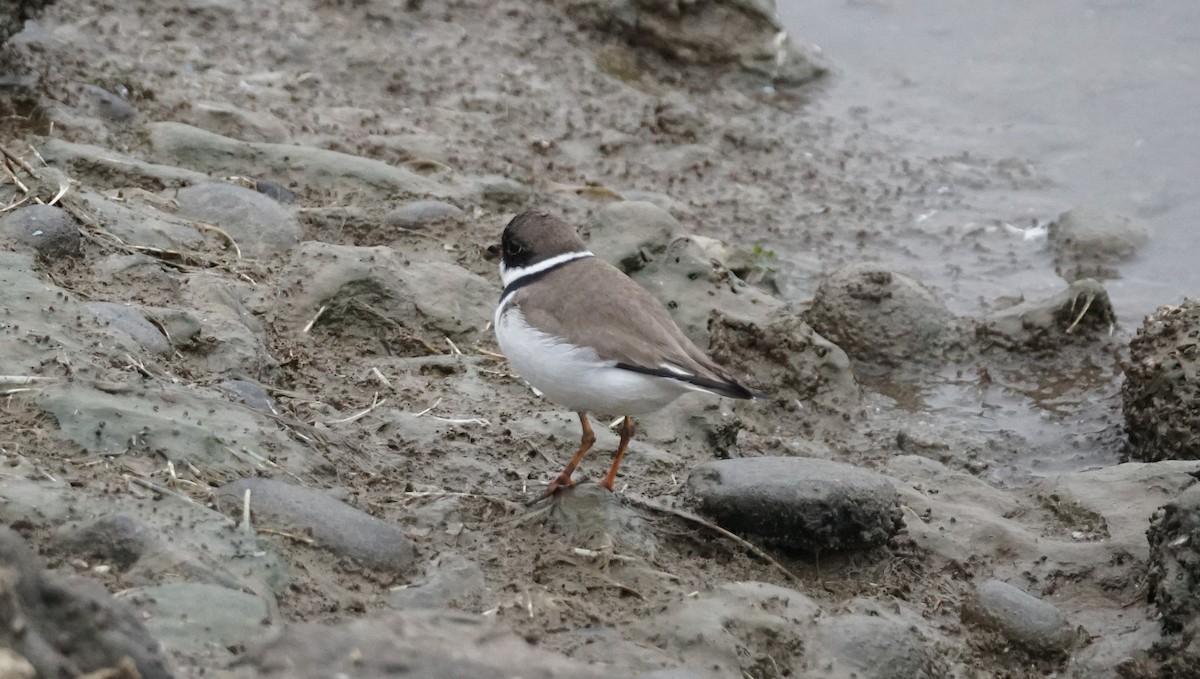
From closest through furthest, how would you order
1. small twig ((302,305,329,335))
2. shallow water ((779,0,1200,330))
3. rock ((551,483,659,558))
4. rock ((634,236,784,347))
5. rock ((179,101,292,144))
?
rock ((551,483,659,558)) → small twig ((302,305,329,335)) → rock ((634,236,784,347)) → rock ((179,101,292,144)) → shallow water ((779,0,1200,330))

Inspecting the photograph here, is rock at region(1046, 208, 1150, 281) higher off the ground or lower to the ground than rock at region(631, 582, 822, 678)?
higher

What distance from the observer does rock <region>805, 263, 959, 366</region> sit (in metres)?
8.40

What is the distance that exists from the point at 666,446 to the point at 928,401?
2375mm

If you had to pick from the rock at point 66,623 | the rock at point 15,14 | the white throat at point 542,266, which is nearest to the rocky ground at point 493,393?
the rock at point 66,623

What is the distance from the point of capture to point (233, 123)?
893cm

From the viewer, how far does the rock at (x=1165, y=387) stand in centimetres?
698

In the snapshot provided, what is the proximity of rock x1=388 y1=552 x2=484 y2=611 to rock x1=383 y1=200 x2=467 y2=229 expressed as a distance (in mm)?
Answer: 3562

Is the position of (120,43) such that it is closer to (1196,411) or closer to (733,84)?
(733,84)

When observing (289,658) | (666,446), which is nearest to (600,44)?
(666,446)

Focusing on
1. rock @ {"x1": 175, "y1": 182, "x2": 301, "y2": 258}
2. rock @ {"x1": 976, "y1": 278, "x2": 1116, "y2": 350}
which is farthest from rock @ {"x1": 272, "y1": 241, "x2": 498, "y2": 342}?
rock @ {"x1": 976, "y1": 278, "x2": 1116, "y2": 350}

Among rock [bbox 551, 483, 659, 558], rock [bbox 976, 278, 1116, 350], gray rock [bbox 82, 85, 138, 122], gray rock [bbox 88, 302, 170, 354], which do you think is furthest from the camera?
rock [bbox 976, 278, 1116, 350]

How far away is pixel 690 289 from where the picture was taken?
7762 millimetres

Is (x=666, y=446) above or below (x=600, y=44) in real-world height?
below

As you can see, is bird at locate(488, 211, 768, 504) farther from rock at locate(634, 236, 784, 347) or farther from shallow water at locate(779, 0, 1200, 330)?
shallow water at locate(779, 0, 1200, 330)
